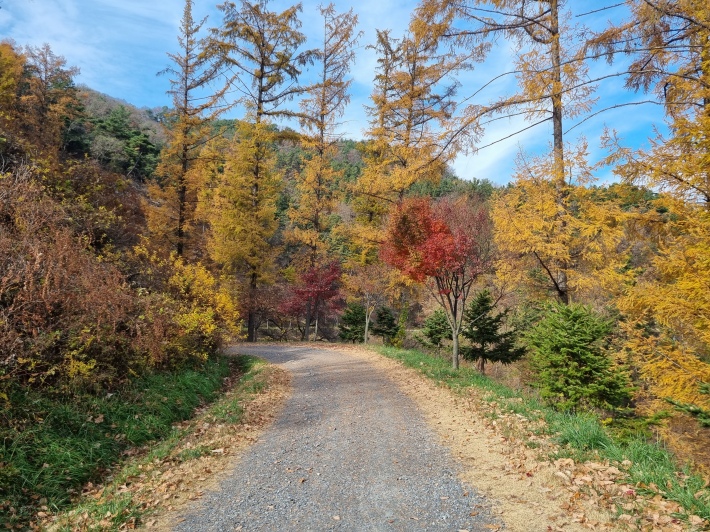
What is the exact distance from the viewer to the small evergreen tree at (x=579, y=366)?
7898mm

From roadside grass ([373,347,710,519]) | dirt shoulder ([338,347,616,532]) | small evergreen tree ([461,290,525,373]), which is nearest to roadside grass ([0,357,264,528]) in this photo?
dirt shoulder ([338,347,616,532])

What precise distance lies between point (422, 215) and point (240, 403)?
629cm

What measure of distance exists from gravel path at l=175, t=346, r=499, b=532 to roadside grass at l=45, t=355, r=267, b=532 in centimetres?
58

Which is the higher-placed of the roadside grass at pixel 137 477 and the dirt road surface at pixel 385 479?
the dirt road surface at pixel 385 479

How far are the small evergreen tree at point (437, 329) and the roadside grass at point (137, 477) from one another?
11.5 metres

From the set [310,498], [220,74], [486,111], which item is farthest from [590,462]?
[220,74]

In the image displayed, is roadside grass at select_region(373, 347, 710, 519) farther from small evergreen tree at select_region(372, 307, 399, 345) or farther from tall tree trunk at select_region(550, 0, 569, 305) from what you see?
small evergreen tree at select_region(372, 307, 399, 345)

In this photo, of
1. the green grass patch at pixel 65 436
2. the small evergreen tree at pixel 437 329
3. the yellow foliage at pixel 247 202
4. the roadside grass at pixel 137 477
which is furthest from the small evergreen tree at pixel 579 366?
the yellow foliage at pixel 247 202

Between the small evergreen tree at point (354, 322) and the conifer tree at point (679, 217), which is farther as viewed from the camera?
the small evergreen tree at point (354, 322)

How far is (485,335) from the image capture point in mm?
15578

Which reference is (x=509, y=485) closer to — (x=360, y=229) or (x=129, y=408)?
(x=129, y=408)

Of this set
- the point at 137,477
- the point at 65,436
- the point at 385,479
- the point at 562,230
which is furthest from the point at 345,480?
the point at 562,230

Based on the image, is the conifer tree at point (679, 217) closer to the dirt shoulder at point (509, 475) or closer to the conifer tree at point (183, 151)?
the dirt shoulder at point (509, 475)

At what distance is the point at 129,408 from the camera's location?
629cm
